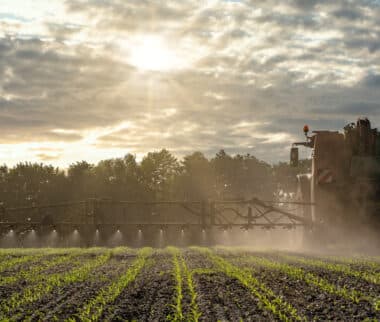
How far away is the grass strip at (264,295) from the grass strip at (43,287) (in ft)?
10.6

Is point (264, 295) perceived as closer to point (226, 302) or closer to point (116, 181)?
point (226, 302)

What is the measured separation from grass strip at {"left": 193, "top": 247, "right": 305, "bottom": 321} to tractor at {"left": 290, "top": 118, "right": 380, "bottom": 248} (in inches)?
319

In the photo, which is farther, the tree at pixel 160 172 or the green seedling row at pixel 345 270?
the tree at pixel 160 172

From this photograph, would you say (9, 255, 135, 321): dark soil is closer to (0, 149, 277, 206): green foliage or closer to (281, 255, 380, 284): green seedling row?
(281, 255, 380, 284): green seedling row

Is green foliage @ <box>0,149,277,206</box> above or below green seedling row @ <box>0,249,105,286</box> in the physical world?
above

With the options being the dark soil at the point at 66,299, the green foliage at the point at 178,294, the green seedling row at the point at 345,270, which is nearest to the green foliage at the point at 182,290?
the green foliage at the point at 178,294

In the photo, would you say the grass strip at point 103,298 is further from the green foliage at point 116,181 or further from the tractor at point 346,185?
the green foliage at point 116,181

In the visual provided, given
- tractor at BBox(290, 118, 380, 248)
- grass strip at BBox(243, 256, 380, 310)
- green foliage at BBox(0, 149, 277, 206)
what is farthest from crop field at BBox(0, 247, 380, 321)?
green foliage at BBox(0, 149, 277, 206)

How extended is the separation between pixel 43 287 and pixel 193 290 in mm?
3014

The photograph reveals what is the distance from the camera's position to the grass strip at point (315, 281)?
9.33 meters

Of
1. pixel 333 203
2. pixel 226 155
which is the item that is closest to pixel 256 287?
pixel 333 203

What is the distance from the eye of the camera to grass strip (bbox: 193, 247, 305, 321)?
820 centimetres

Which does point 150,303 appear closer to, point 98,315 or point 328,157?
point 98,315

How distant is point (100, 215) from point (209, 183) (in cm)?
7196
